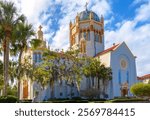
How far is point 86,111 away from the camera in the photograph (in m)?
7.22

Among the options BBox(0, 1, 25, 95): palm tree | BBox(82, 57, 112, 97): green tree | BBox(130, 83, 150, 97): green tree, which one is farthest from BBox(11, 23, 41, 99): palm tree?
BBox(82, 57, 112, 97): green tree

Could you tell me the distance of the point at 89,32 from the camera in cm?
7131

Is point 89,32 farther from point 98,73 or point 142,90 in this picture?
point 142,90

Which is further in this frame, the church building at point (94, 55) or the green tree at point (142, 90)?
the church building at point (94, 55)

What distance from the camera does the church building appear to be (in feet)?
196

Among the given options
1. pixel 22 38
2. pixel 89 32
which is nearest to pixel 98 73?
pixel 89 32

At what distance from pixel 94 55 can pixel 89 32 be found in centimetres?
580

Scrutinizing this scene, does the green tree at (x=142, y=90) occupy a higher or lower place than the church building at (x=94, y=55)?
lower

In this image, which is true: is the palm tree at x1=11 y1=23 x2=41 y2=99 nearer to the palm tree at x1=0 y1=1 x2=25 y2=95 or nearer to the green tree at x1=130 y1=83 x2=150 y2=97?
the palm tree at x1=0 y1=1 x2=25 y2=95

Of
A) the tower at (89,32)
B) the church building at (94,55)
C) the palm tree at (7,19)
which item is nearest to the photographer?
the palm tree at (7,19)

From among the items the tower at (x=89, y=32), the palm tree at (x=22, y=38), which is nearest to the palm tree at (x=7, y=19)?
the palm tree at (x=22, y=38)

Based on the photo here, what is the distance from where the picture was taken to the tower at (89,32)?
70688 millimetres

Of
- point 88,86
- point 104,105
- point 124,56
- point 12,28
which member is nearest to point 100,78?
point 88,86

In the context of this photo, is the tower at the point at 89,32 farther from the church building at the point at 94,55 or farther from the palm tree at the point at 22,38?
the palm tree at the point at 22,38
